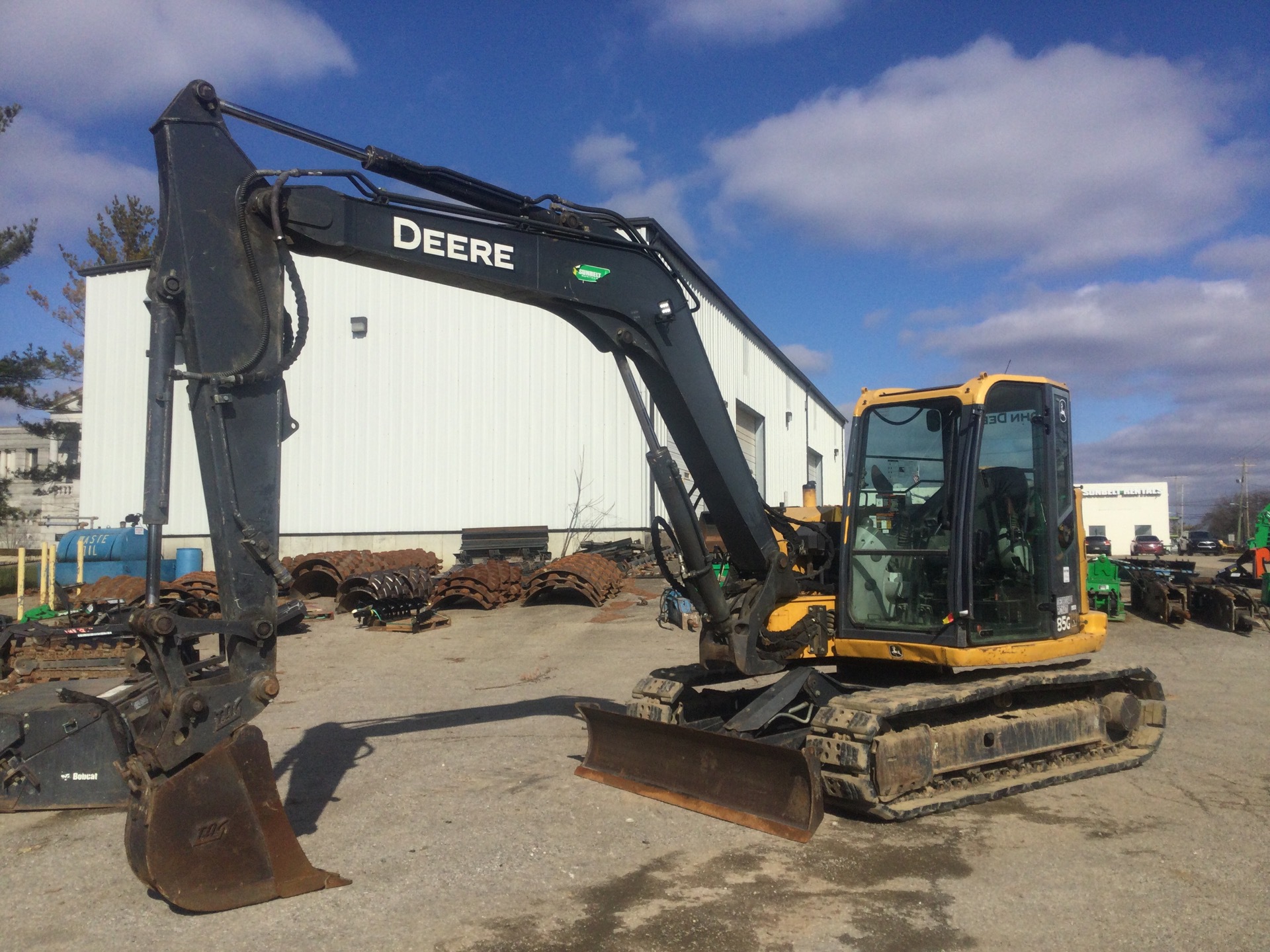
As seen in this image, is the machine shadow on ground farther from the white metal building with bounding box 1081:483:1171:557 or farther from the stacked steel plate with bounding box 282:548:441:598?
the white metal building with bounding box 1081:483:1171:557

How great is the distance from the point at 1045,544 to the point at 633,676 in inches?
233

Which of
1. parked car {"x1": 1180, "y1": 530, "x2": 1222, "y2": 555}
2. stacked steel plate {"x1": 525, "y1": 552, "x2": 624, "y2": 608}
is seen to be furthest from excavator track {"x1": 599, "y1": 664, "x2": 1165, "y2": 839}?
parked car {"x1": 1180, "y1": 530, "x2": 1222, "y2": 555}

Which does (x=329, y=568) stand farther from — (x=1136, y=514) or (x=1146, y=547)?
(x=1136, y=514)

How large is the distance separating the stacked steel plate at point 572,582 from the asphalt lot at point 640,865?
844 cm

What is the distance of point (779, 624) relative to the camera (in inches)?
276

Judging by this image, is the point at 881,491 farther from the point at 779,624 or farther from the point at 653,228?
the point at 653,228

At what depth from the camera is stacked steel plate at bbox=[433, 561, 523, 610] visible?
17.3 metres

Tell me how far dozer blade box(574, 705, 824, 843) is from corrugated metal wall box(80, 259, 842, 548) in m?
16.1

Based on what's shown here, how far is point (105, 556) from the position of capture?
19672 millimetres

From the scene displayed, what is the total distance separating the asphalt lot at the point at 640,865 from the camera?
4441 millimetres

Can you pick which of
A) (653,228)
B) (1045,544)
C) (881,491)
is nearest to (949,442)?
(881,491)

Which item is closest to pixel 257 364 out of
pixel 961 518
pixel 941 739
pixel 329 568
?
pixel 961 518

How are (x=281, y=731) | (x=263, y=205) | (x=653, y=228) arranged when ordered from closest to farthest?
(x=263, y=205), (x=281, y=731), (x=653, y=228)

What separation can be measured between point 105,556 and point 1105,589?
19.4m
